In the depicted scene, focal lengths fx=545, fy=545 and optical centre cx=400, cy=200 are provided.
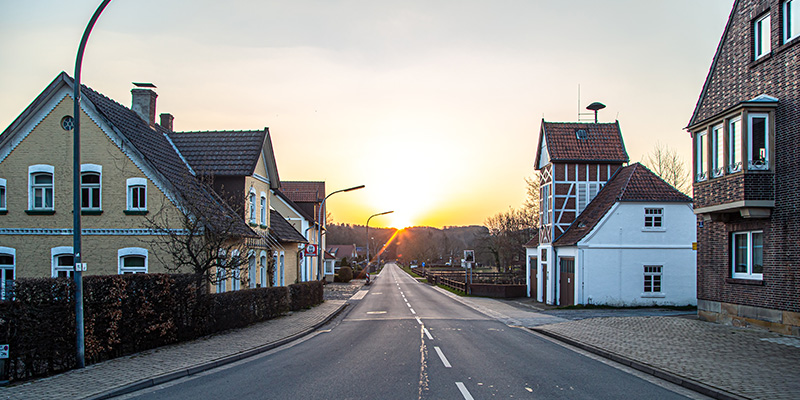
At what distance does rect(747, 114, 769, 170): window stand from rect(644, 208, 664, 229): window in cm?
1199

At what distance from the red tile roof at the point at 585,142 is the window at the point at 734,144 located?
1447 centimetres

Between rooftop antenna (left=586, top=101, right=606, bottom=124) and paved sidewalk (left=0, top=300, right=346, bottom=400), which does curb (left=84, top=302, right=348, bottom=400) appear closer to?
paved sidewalk (left=0, top=300, right=346, bottom=400)

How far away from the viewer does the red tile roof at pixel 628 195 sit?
27.0 m

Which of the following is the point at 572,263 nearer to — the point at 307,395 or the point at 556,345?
the point at 556,345

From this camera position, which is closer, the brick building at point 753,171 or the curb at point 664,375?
the curb at point 664,375

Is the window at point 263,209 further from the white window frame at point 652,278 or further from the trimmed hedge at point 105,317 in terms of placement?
the white window frame at point 652,278

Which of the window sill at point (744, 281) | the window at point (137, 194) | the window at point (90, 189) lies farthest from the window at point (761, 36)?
the window at point (90, 189)

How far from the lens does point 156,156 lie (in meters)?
19.7

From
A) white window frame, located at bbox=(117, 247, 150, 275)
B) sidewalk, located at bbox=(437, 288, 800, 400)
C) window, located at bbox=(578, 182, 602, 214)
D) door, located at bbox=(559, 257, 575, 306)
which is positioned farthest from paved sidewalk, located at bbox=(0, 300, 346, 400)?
window, located at bbox=(578, 182, 602, 214)

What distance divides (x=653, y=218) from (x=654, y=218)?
6 centimetres

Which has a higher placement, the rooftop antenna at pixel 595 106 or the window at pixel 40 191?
the rooftop antenna at pixel 595 106

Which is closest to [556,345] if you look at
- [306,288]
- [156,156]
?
[306,288]

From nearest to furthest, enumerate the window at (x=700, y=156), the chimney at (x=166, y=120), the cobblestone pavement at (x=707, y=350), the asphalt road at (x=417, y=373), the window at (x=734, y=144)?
the asphalt road at (x=417, y=373) < the cobblestone pavement at (x=707, y=350) < the window at (x=734, y=144) < the window at (x=700, y=156) < the chimney at (x=166, y=120)

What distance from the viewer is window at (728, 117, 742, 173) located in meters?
15.7
